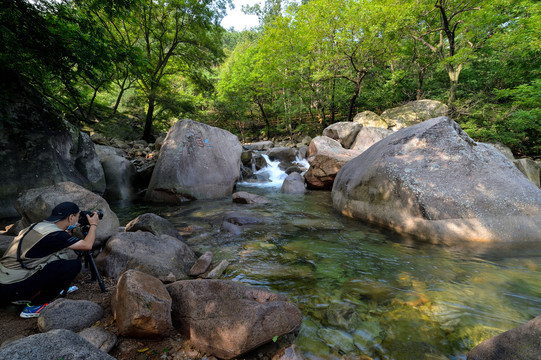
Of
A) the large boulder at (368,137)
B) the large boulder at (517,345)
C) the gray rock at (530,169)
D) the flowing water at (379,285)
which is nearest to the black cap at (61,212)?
the flowing water at (379,285)

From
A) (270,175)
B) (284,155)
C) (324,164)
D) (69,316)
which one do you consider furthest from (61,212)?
(284,155)

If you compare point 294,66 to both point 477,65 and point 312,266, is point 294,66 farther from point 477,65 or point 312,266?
point 312,266

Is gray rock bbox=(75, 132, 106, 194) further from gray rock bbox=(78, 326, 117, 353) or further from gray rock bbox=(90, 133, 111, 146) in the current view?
gray rock bbox=(78, 326, 117, 353)

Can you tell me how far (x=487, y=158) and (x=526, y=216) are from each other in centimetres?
130

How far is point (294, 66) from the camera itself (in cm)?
1730

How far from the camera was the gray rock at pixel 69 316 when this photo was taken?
1.90m

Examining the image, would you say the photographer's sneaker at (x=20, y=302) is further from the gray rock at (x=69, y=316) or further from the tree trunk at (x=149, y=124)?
the tree trunk at (x=149, y=124)

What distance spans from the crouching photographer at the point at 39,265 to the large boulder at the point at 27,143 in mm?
4265

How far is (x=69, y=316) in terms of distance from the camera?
77.5 inches

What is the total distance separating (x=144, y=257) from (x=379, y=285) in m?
3.15

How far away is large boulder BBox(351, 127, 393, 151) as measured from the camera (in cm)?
1426

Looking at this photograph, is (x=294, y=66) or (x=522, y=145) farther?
(x=294, y=66)

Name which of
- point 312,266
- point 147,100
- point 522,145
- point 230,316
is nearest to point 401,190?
point 312,266

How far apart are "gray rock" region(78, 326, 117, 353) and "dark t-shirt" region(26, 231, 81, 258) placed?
1095 millimetres
